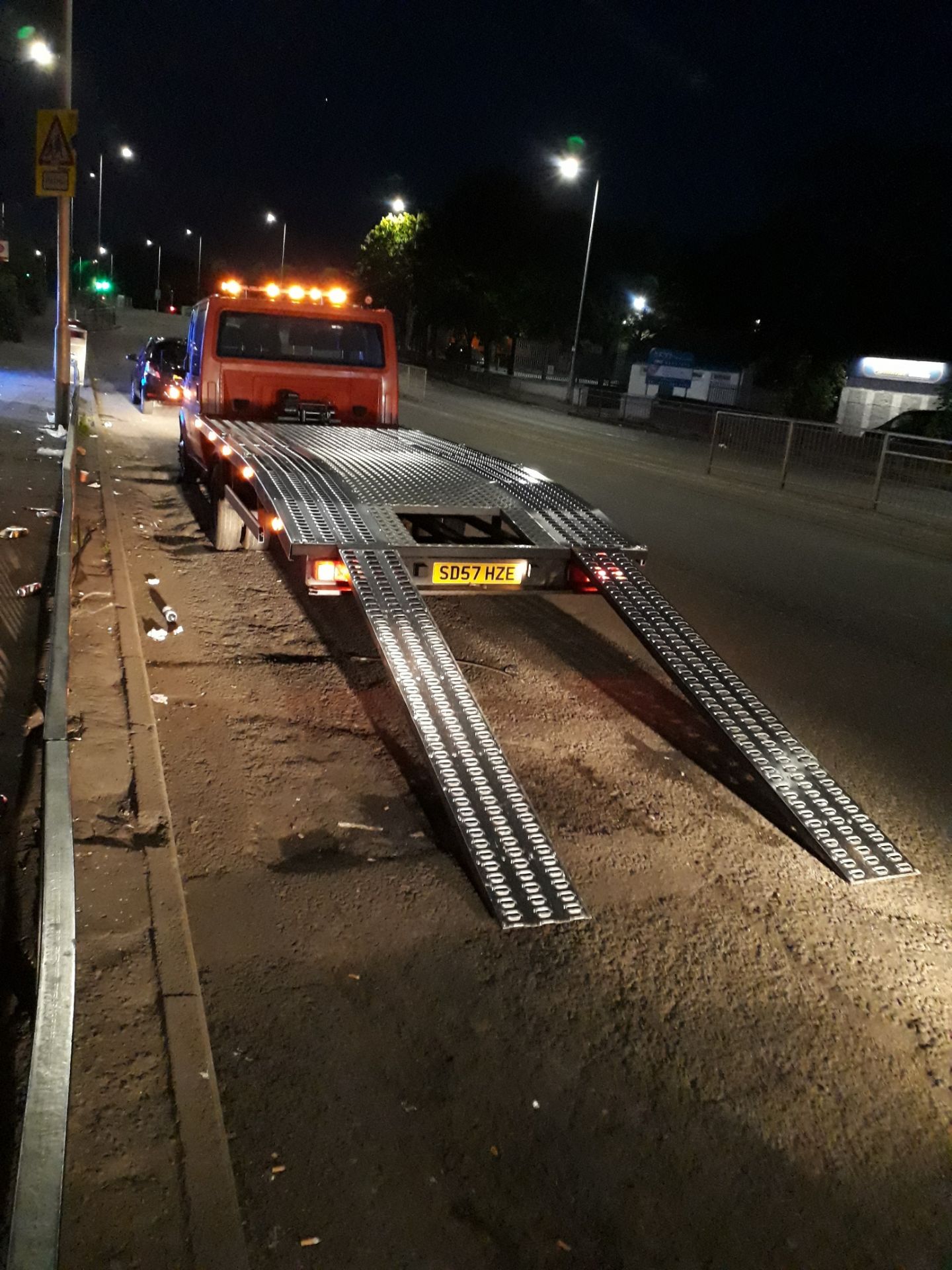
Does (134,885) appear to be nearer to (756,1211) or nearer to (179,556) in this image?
(756,1211)

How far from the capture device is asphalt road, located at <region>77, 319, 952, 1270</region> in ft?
8.78

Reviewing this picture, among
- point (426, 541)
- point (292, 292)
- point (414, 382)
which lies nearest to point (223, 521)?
point (426, 541)

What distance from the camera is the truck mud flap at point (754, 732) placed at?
4590 mm

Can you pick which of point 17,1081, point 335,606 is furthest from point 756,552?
point 17,1081

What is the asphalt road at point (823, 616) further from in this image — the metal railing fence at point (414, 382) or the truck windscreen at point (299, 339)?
the metal railing fence at point (414, 382)

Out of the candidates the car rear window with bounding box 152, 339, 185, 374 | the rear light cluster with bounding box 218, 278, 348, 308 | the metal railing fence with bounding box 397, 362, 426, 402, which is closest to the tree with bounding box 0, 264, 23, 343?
the metal railing fence with bounding box 397, 362, 426, 402

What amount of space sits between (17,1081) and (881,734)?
524cm

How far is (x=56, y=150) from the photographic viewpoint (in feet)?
45.8

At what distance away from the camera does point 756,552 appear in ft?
39.4

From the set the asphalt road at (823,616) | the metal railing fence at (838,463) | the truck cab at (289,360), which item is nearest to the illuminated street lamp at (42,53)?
the truck cab at (289,360)

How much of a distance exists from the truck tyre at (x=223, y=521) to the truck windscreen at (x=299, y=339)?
158 centimetres

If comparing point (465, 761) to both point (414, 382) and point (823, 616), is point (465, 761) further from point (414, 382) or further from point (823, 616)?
point (414, 382)

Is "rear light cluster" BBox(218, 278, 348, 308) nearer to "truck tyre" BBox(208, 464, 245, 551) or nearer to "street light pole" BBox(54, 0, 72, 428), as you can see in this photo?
"truck tyre" BBox(208, 464, 245, 551)

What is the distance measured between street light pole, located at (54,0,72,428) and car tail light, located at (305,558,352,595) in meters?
11.0
